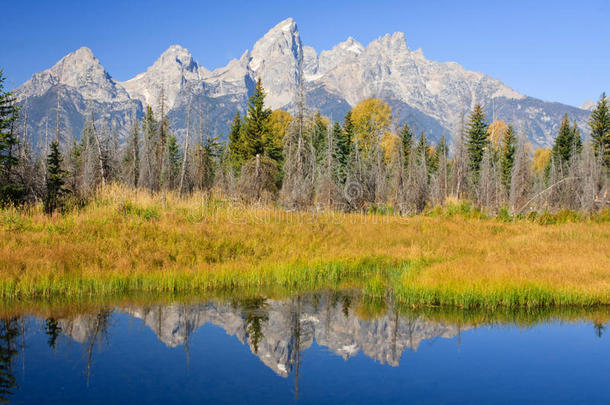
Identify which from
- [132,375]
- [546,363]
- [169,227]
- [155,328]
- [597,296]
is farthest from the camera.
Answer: [169,227]

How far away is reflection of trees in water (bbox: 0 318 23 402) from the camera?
7.14 m

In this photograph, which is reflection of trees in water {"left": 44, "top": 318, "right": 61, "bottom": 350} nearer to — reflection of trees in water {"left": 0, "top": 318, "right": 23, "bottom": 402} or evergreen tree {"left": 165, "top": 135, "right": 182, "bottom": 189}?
reflection of trees in water {"left": 0, "top": 318, "right": 23, "bottom": 402}

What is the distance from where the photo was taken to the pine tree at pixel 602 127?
55.9 meters

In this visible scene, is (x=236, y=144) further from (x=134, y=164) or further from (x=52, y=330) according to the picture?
(x=52, y=330)

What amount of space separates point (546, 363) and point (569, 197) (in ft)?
123

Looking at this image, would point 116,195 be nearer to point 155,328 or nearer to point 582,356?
point 155,328

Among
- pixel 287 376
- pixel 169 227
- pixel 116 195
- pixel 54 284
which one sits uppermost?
pixel 116 195

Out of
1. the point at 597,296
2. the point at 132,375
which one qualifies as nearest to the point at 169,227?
the point at 132,375

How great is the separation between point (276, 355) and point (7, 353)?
5.02 m

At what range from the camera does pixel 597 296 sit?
12016 millimetres

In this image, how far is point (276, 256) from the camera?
52.3ft

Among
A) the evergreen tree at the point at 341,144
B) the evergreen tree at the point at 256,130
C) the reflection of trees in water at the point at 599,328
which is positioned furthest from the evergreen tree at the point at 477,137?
the reflection of trees in water at the point at 599,328

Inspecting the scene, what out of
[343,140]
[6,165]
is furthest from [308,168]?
[343,140]

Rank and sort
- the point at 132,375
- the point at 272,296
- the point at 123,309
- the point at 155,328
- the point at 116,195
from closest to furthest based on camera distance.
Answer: the point at 132,375 < the point at 155,328 < the point at 123,309 < the point at 272,296 < the point at 116,195
